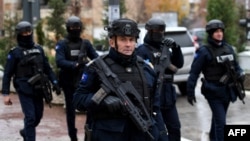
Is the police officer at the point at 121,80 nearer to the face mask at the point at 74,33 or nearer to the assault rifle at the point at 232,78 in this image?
the assault rifle at the point at 232,78

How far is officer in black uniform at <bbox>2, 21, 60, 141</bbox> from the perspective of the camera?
7.39 meters

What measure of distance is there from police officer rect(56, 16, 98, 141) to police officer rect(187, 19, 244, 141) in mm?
1648

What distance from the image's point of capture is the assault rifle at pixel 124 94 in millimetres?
4449

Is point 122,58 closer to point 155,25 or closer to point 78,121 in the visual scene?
point 155,25

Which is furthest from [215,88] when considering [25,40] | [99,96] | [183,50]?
[183,50]

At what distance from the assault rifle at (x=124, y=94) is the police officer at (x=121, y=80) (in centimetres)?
3

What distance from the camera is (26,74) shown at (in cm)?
750

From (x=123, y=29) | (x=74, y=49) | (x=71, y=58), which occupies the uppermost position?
(x=123, y=29)

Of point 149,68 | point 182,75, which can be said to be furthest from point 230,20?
point 149,68

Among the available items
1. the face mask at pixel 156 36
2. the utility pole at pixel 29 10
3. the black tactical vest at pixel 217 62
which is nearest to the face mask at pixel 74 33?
the face mask at pixel 156 36

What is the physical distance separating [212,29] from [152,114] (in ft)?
8.74

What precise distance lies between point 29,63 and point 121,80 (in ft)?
10.3

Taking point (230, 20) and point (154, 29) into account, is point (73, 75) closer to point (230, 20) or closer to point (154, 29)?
point (154, 29)

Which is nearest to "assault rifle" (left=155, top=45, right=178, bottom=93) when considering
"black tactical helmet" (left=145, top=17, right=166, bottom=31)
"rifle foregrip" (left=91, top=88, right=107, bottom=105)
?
"black tactical helmet" (left=145, top=17, right=166, bottom=31)
